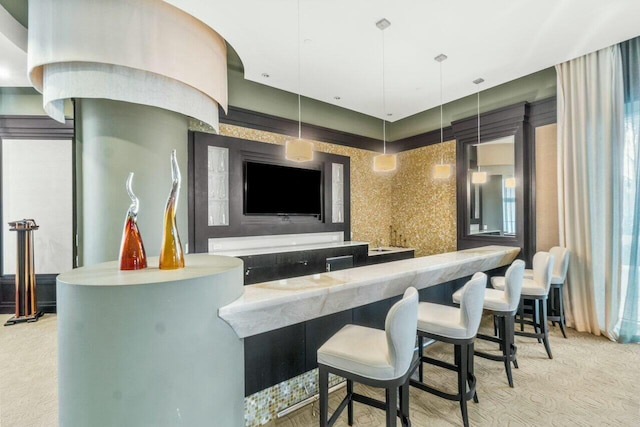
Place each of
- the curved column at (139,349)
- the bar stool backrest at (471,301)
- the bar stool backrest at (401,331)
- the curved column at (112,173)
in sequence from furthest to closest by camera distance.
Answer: the curved column at (112,173), the bar stool backrest at (471,301), the bar stool backrest at (401,331), the curved column at (139,349)

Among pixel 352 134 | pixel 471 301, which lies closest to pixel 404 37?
pixel 352 134

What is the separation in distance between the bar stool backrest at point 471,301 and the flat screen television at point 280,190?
3197mm

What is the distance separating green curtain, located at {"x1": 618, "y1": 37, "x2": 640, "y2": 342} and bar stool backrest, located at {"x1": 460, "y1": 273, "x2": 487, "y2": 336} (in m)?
2.68

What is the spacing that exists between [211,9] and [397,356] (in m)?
3.14

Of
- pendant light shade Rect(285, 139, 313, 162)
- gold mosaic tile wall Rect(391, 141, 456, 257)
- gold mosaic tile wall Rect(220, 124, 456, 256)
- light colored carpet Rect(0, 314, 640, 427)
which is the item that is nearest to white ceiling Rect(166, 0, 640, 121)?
pendant light shade Rect(285, 139, 313, 162)

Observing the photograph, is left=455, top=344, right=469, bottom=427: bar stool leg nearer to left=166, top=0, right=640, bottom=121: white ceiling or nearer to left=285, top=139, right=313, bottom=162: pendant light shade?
left=285, top=139, right=313, bottom=162: pendant light shade

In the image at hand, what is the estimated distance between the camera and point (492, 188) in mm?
4559

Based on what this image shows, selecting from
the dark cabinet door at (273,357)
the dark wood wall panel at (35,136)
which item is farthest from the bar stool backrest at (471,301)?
the dark wood wall panel at (35,136)

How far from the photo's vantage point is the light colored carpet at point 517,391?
6.73ft

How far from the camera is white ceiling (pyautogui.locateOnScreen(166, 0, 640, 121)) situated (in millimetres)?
2693

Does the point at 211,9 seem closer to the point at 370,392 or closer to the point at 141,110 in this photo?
the point at 141,110

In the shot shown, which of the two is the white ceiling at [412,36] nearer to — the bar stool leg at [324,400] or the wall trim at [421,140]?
the wall trim at [421,140]

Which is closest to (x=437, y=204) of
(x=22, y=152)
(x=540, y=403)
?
(x=540, y=403)

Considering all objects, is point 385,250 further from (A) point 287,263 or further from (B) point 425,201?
(A) point 287,263
